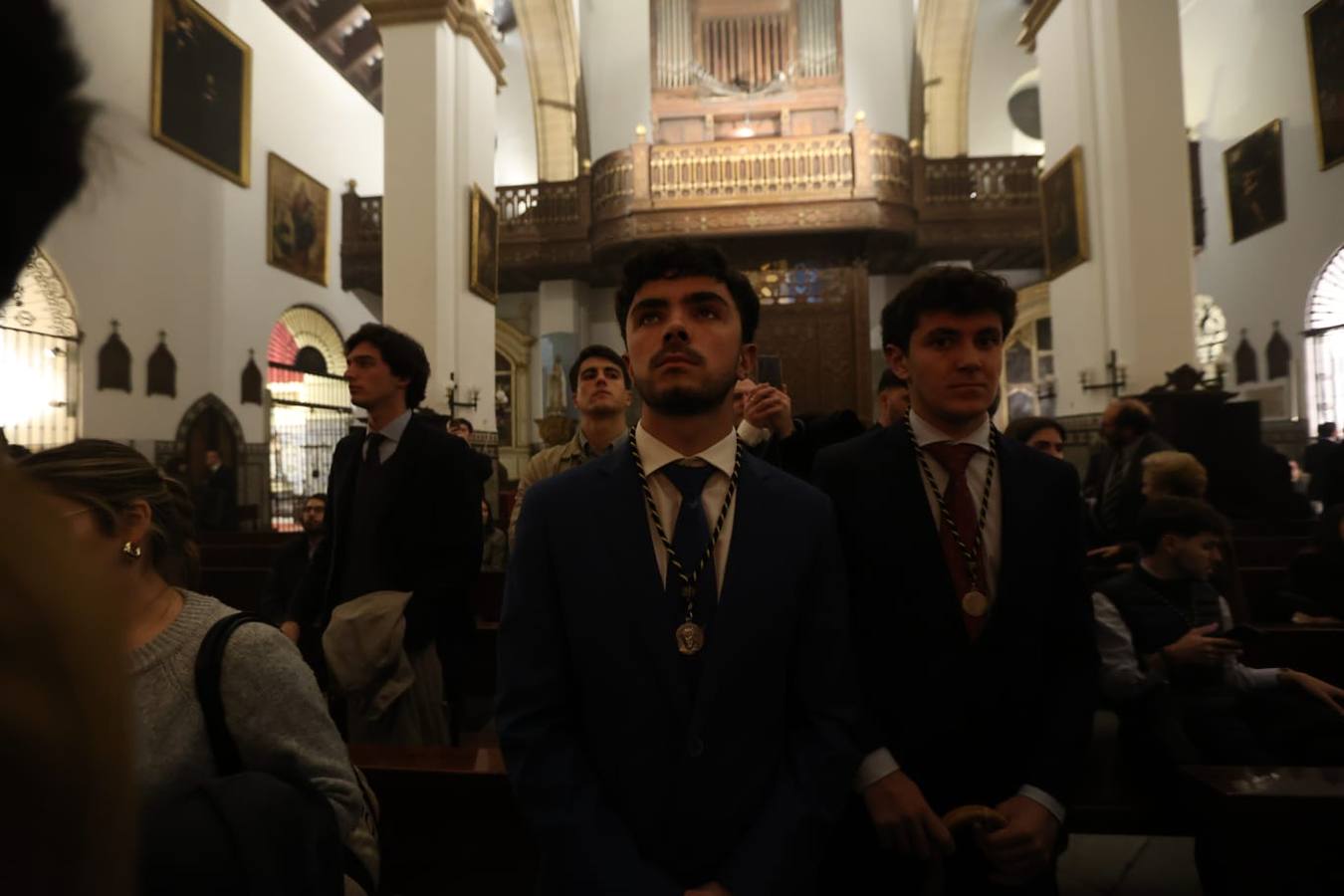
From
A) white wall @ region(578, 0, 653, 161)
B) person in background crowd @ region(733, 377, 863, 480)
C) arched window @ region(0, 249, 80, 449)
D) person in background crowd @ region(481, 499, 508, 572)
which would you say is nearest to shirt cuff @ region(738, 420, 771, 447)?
person in background crowd @ region(733, 377, 863, 480)

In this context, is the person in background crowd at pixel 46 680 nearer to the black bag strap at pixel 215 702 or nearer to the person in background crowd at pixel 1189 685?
the black bag strap at pixel 215 702

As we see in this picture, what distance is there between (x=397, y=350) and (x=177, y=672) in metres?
1.79

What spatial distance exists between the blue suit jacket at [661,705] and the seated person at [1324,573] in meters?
3.54

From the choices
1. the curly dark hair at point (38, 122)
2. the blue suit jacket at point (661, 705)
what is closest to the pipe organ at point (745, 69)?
the blue suit jacket at point (661, 705)

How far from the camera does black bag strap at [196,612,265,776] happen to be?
1425mm

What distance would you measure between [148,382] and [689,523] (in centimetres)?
1120

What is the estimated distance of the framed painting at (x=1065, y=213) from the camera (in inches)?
333

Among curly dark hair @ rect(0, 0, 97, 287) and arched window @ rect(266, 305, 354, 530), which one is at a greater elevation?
arched window @ rect(266, 305, 354, 530)

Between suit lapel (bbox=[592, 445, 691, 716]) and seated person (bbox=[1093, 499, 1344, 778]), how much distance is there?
1937 mm

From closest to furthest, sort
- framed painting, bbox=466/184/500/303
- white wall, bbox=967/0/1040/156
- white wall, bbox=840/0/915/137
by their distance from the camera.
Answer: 1. framed painting, bbox=466/184/500/303
2. white wall, bbox=840/0/915/137
3. white wall, bbox=967/0/1040/156

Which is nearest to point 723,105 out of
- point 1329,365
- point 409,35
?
point 409,35

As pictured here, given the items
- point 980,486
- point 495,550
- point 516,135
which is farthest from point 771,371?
point 516,135

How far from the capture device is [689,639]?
5.02 feet

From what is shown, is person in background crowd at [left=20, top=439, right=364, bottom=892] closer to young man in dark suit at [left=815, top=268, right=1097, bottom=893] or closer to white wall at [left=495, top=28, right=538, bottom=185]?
young man in dark suit at [left=815, top=268, right=1097, bottom=893]
